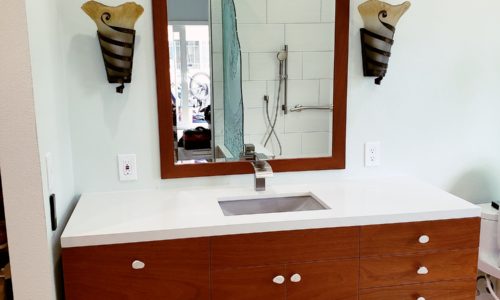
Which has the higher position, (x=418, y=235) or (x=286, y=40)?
(x=286, y=40)

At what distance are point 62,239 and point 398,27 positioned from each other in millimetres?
1725

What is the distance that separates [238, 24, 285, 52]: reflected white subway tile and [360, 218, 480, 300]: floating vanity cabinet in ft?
3.06

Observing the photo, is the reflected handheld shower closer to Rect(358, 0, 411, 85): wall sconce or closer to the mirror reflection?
the mirror reflection

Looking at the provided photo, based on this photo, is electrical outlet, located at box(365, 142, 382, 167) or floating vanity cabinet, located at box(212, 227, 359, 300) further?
electrical outlet, located at box(365, 142, 382, 167)

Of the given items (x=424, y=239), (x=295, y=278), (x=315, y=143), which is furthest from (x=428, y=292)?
(x=315, y=143)

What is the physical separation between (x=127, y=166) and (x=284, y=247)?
0.81 m

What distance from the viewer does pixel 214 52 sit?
6.79 feet

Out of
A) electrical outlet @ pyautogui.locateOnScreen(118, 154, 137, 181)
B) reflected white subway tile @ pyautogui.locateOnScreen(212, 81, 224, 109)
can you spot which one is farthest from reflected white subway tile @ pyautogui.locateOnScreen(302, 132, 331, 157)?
electrical outlet @ pyautogui.locateOnScreen(118, 154, 137, 181)

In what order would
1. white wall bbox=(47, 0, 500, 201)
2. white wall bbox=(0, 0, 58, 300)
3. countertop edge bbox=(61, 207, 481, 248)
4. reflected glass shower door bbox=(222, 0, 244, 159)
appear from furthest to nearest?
reflected glass shower door bbox=(222, 0, 244, 159) → white wall bbox=(47, 0, 500, 201) → countertop edge bbox=(61, 207, 481, 248) → white wall bbox=(0, 0, 58, 300)

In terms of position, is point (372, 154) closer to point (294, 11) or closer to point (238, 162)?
point (238, 162)

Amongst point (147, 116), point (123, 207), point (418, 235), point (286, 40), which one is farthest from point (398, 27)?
point (123, 207)

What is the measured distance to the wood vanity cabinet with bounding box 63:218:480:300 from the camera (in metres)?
1.60

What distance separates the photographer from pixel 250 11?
6.92 feet

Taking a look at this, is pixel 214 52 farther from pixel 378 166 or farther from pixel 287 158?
pixel 378 166
